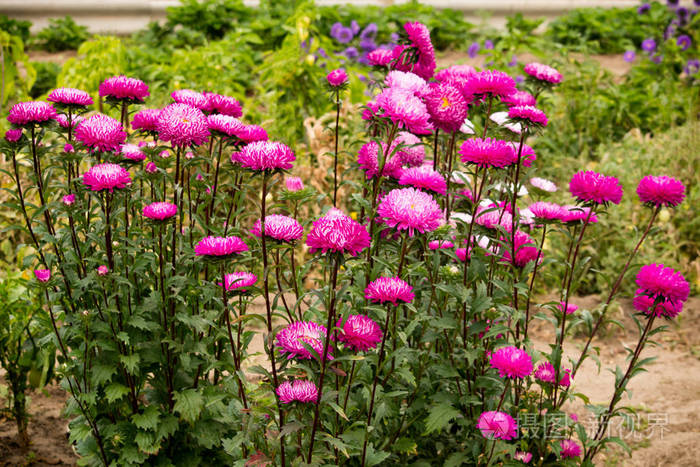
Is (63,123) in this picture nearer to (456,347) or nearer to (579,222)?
(456,347)

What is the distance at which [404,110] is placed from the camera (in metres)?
1.85

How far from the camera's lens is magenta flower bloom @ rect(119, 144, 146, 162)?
212 centimetres

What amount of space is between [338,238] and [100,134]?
2.85ft

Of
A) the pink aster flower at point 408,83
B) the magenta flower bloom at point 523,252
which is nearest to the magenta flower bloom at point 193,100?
the pink aster flower at point 408,83

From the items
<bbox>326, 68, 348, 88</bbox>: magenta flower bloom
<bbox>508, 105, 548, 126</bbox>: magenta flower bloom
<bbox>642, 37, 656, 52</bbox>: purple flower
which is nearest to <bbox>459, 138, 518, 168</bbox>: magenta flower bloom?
<bbox>508, 105, 548, 126</bbox>: magenta flower bloom

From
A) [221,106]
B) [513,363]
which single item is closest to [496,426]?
[513,363]

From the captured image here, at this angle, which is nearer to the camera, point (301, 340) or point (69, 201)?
point (301, 340)

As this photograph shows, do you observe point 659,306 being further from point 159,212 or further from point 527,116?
point 159,212

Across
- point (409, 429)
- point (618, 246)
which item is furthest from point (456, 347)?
point (618, 246)

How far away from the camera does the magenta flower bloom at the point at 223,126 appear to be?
1.97m

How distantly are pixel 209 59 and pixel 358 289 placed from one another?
4.50 metres

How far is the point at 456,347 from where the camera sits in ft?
7.61

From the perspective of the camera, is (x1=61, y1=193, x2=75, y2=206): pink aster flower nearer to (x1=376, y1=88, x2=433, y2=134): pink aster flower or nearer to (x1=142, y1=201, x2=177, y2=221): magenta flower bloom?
(x1=142, y1=201, x2=177, y2=221): magenta flower bloom

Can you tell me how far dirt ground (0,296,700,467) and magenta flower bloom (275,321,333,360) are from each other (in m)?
1.60
